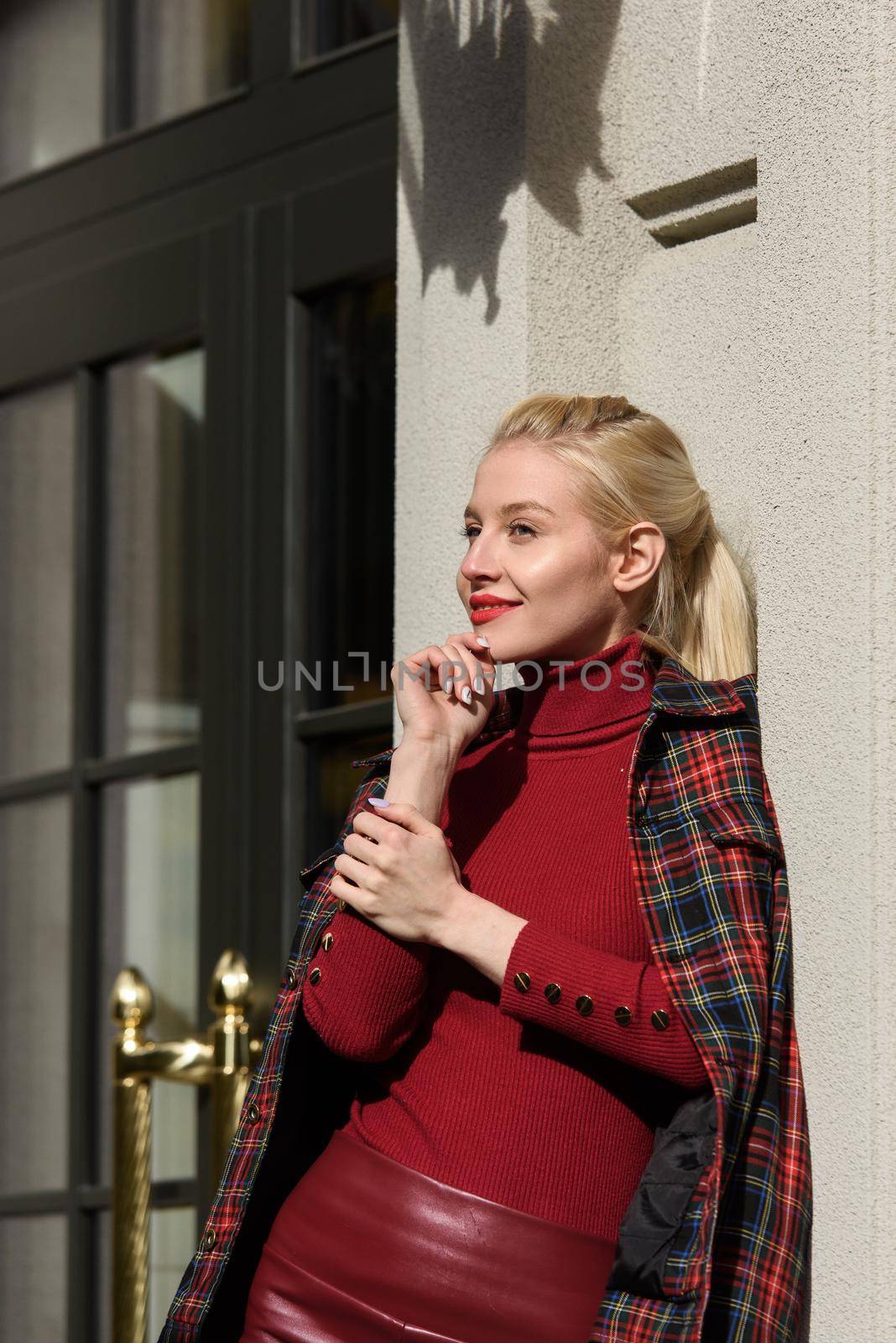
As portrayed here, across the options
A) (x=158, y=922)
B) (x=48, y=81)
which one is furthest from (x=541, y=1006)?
(x=48, y=81)

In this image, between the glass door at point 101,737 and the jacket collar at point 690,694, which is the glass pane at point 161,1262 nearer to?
the glass door at point 101,737

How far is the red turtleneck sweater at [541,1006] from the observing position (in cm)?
166

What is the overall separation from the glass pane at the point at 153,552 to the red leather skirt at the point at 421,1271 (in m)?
1.59

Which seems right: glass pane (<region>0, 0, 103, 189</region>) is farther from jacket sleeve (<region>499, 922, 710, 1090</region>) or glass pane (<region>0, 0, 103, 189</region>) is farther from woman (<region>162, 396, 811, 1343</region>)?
jacket sleeve (<region>499, 922, 710, 1090</region>)

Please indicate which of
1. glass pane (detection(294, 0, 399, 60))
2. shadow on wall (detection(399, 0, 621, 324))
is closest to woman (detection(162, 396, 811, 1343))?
shadow on wall (detection(399, 0, 621, 324))

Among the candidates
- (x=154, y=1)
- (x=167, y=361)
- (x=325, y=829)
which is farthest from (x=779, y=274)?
(x=154, y=1)

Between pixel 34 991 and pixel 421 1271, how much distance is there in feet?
6.62

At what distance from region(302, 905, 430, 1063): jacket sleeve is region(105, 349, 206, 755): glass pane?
149 cm

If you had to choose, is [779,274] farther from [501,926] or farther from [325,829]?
[325,829]

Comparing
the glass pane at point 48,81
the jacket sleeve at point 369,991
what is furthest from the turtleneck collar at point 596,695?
the glass pane at point 48,81

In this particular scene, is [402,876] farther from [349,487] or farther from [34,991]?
[34,991]

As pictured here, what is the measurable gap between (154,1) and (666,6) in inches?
57.2

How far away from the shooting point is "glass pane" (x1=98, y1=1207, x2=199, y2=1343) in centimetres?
313

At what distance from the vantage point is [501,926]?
1704 mm
